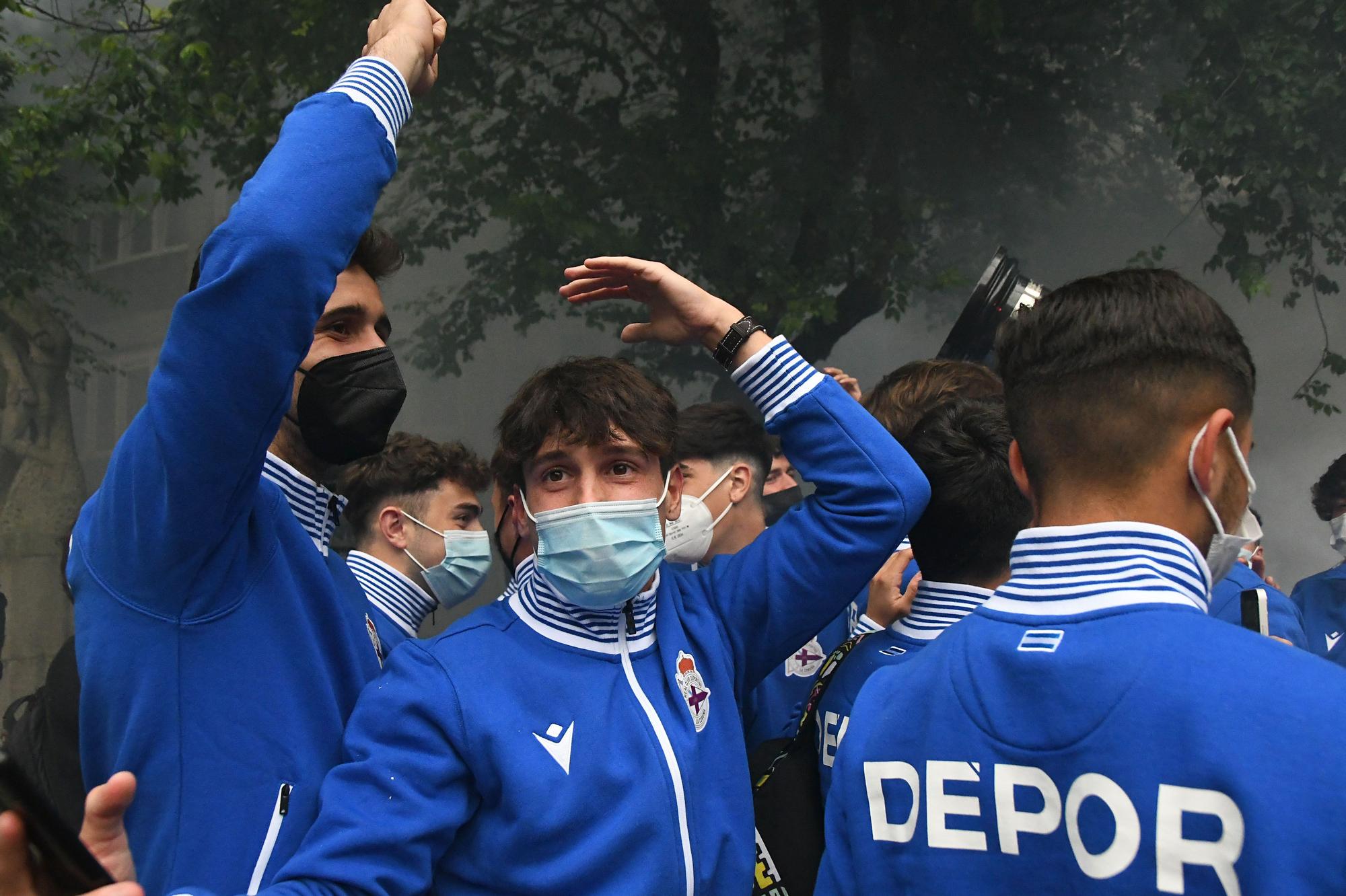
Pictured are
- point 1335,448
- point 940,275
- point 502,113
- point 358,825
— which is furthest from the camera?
point 502,113

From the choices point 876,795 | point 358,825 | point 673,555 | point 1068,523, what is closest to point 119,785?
point 358,825

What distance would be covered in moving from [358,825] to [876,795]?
2.52 ft

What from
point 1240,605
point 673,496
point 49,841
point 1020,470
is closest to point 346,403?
point 673,496

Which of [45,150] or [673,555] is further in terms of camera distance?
[45,150]

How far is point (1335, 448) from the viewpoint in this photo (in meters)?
5.75

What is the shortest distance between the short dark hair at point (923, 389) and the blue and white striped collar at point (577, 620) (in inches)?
30.9

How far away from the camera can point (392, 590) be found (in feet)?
13.5

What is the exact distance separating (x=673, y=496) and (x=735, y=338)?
0.39m

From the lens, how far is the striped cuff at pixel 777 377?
237 centimetres

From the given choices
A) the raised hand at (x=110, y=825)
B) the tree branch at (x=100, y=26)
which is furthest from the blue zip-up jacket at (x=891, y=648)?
the tree branch at (x=100, y=26)

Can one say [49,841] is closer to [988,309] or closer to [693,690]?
[693,690]

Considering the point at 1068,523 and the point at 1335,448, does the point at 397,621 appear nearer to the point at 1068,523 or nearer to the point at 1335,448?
the point at 1068,523

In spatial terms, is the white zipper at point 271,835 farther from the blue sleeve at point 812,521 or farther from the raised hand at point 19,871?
the blue sleeve at point 812,521

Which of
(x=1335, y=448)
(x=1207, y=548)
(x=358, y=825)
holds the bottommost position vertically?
(x=358, y=825)
